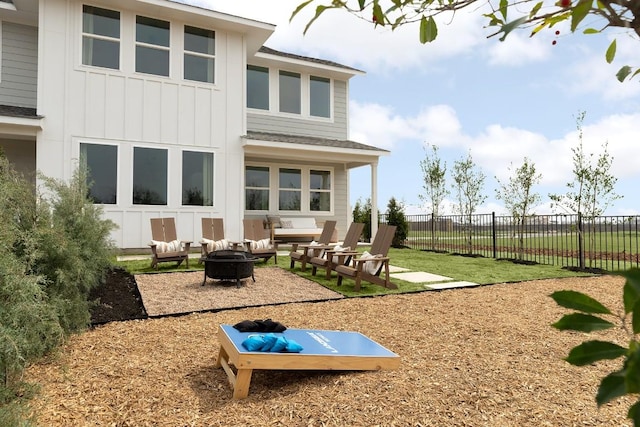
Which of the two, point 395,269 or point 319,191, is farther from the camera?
point 319,191

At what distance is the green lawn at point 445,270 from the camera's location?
7645mm

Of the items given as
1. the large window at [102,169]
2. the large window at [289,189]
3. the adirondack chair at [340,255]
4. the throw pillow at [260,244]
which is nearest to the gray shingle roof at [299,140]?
the large window at [289,189]

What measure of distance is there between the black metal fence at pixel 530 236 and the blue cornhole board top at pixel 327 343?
7734 mm

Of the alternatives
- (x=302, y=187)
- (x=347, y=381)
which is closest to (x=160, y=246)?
(x=347, y=381)

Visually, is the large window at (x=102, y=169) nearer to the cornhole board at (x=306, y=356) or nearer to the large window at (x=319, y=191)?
the large window at (x=319, y=191)

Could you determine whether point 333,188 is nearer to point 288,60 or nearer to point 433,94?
point 288,60

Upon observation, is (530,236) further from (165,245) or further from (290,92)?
(165,245)

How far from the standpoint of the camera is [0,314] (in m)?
2.80

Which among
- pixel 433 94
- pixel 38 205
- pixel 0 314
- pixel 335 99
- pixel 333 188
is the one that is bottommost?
pixel 0 314

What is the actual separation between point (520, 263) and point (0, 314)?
37.4 feet

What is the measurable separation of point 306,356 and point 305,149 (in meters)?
10.1

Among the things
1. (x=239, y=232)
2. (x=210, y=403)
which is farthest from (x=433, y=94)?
(x=210, y=403)

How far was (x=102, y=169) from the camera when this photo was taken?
1097 cm

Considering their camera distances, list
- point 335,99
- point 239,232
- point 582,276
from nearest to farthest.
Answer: point 582,276, point 239,232, point 335,99
